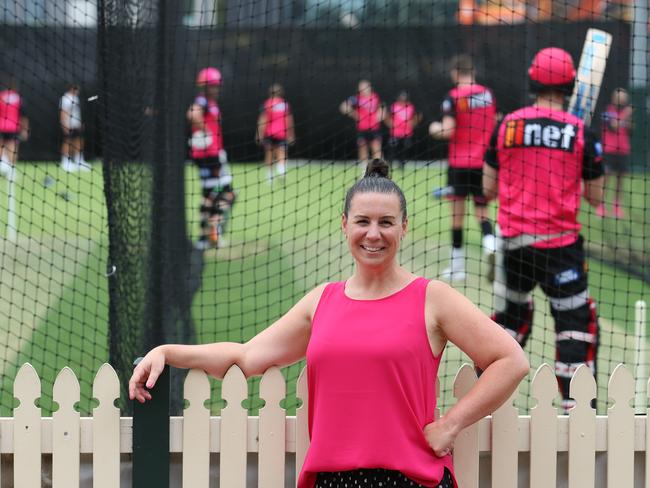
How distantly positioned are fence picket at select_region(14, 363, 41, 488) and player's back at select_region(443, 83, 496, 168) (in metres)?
7.00

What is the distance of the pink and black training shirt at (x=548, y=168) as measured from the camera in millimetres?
6406

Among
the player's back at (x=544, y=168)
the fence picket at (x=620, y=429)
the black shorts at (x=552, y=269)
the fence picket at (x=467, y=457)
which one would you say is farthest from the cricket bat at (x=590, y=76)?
the fence picket at (x=467, y=457)

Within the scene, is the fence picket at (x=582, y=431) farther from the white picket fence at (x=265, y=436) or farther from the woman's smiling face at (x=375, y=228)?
the woman's smiling face at (x=375, y=228)

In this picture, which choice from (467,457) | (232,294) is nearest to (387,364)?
(467,457)

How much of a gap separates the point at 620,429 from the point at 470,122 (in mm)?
7716

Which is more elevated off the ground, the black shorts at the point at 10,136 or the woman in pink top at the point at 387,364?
the woman in pink top at the point at 387,364

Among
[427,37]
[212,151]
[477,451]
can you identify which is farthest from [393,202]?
[427,37]

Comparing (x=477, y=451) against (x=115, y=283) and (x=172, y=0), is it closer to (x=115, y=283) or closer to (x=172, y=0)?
(x=115, y=283)

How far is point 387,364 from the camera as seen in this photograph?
3164 mm

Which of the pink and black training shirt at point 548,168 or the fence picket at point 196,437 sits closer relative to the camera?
the fence picket at point 196,437

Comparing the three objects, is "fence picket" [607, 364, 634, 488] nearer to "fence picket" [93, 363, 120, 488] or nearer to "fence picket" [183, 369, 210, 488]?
"fence picket" [183, 369, 210, 488]

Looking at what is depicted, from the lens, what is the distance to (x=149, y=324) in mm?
6305

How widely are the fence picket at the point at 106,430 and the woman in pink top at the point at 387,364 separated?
799 millimetres

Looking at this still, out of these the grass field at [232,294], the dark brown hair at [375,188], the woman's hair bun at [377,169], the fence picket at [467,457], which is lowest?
the grass field at [232,294]
